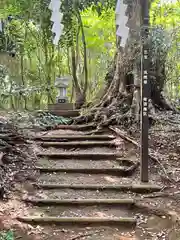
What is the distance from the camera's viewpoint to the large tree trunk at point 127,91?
6.19m

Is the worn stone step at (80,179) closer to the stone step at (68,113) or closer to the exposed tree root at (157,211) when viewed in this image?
the exposed tree root at (157,211)

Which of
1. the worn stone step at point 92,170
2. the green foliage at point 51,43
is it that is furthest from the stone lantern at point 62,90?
the worn stone step at point 92,170

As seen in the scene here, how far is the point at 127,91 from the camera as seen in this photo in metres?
6.78

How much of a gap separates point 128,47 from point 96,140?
2285 millimetres

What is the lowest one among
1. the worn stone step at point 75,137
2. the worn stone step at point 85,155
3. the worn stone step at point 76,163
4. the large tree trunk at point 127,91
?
the worn stone step at point 76,163

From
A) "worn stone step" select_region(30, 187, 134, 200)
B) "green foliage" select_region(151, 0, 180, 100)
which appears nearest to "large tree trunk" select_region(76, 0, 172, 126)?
"green foliage" select_region(151, 0, 180, 100)

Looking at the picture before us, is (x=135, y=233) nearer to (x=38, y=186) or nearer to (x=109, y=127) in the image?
(x=38, y=186)

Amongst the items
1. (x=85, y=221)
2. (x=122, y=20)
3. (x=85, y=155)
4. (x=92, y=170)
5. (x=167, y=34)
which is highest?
(x=122, y=20)

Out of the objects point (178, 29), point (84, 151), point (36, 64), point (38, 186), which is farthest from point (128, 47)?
point (36, 64)

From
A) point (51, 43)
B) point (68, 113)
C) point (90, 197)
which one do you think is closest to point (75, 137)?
point (90, 197)

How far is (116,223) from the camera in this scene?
3264 mm

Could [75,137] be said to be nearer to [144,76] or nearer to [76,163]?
[76,163]

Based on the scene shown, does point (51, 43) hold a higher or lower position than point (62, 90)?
higher

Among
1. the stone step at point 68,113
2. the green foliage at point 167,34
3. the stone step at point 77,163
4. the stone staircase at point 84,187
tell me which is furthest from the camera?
the stone step at point 68,113
